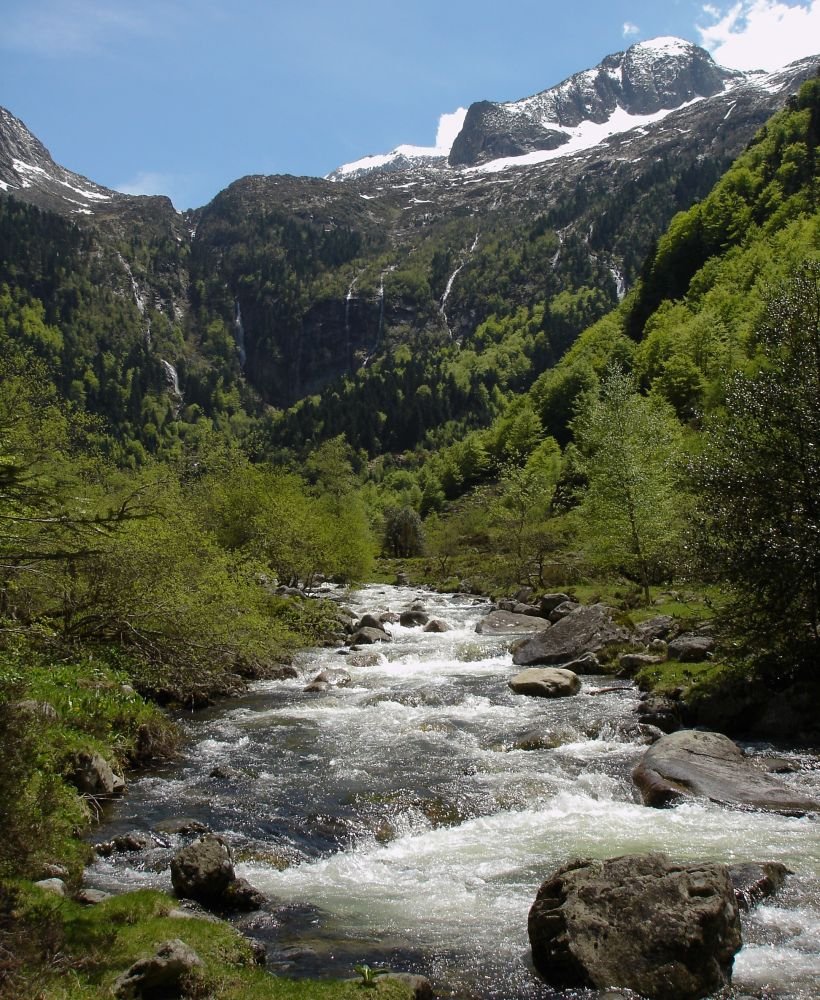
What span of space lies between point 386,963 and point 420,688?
1765 cm

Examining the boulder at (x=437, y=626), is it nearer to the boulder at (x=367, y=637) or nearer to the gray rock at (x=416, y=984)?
the boulder at (x=367, y=637)

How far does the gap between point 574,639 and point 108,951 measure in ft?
78.2

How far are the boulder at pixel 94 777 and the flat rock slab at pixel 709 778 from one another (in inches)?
453

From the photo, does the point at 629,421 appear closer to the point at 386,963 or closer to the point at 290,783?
the point at 290,783

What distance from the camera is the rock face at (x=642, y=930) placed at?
842 cm

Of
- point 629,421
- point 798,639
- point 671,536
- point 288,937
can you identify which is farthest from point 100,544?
point 629,421

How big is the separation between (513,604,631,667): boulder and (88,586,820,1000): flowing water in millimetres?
4205

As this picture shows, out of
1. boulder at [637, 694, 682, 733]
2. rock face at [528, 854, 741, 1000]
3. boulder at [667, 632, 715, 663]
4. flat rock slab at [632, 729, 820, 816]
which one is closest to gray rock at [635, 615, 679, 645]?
boulder at [667, 632, 715, 663]

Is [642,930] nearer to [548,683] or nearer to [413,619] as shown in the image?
[548,683]

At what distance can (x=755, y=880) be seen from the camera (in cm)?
1069

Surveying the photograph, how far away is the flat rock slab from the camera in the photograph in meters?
14.5

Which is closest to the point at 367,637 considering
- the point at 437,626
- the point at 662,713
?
the point at 437,626

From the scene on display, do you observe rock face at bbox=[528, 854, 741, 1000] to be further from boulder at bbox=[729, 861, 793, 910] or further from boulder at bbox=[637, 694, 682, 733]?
Result: boulder at bbox=[637, 694, 682, 733]

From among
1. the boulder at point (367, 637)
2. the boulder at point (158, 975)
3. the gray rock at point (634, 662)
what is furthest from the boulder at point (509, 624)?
the boulder at point (158, 975)
